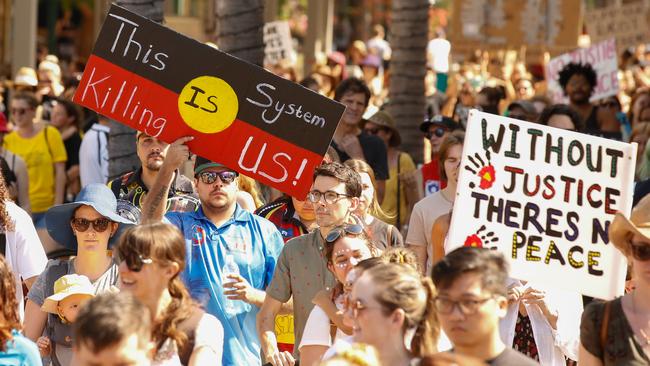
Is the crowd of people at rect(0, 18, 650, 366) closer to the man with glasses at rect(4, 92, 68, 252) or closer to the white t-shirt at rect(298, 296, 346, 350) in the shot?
the white t-shirt at rect(298, 296, 346, 350)

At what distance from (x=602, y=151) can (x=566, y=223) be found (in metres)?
0.41

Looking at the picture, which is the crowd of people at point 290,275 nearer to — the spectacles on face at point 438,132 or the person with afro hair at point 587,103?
the spectacles on face at point 438,132

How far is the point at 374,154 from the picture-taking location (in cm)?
1230

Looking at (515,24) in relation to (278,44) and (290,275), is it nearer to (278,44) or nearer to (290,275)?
(278,44)

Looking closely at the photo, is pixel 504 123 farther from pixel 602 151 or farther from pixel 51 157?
pixel 51 157

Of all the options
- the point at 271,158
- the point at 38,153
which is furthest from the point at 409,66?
the point at 271,158

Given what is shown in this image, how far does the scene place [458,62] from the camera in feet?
76.7

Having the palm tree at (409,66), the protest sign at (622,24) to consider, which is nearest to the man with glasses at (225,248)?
the palm tree at (409,66)

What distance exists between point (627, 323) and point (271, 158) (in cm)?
318

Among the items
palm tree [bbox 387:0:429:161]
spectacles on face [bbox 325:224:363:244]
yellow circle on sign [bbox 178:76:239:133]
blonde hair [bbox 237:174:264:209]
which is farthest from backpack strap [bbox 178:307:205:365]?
palm tree [bbox 387:0:429:161]

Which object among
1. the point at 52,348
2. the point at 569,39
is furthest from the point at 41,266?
the point at 569,39

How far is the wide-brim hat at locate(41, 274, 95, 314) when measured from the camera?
7.68 meters

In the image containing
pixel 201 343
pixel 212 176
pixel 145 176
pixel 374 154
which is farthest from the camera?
pixel 374 154

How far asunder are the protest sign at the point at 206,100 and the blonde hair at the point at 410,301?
110 inches
